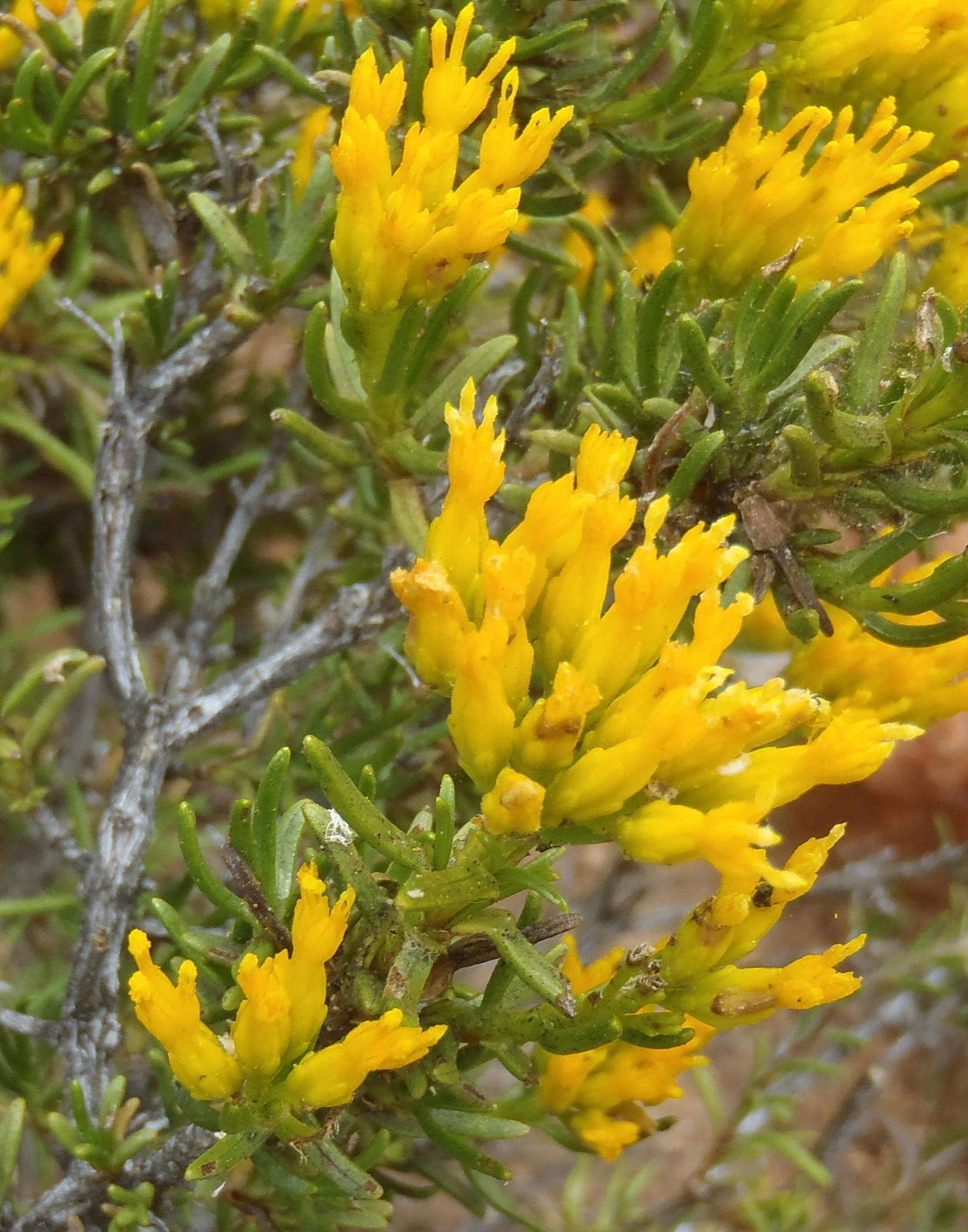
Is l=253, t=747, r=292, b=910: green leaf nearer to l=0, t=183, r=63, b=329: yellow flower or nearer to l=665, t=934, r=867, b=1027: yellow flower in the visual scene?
l=665, t=934, r=867, b=1027: yellow flower

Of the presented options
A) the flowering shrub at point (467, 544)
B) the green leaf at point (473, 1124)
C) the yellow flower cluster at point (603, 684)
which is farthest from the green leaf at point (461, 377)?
the green leaf at point (473, 1124)

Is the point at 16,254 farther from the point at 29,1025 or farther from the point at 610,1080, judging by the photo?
the point at 610,1080

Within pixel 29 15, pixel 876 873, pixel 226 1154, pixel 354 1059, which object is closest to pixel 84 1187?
pixel 226 1154

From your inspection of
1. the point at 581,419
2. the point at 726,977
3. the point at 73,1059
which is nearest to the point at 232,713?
the point at 73,1059

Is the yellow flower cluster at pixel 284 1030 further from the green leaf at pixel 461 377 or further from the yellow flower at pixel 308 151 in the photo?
the yellow flower at pixel 308 151

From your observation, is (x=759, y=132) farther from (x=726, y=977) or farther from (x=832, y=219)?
(x=726, y=977)

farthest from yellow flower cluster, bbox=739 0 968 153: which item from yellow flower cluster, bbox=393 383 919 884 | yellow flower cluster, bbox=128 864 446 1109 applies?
yellow flower cluster, bbox=128 864 446 1109
